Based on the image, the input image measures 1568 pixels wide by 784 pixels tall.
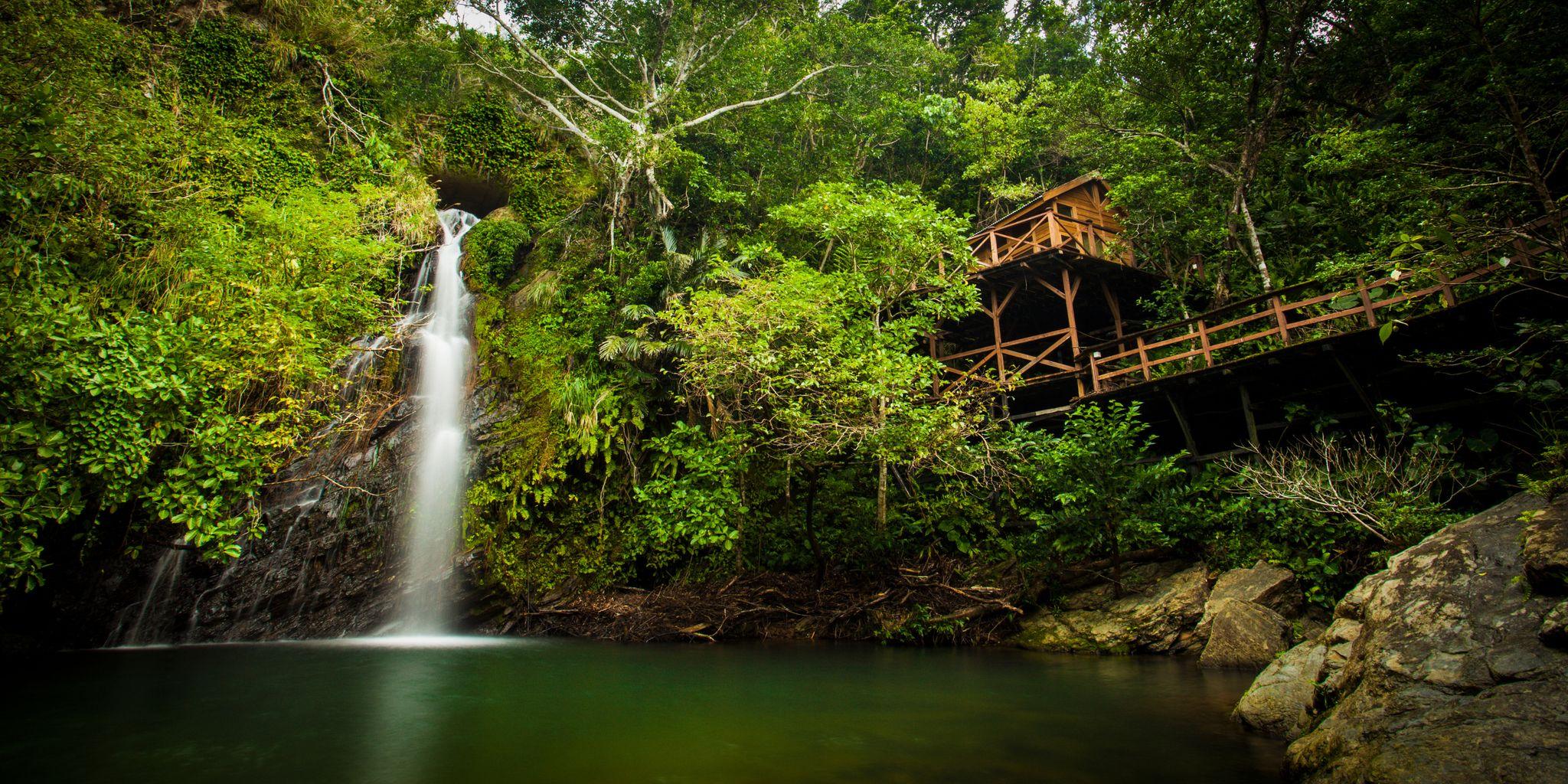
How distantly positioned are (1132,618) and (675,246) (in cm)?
1152

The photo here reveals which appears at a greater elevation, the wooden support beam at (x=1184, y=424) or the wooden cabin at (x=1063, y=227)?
the wooden cabin at (x=1063, y=227)

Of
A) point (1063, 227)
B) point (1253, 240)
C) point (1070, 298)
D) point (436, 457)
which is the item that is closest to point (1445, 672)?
point (1070, 298)

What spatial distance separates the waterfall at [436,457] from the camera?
1166cm

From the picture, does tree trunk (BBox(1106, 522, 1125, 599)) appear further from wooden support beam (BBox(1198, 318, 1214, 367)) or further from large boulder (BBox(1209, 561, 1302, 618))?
wooden support beam (BBox(1198, 318, 1214, 367))

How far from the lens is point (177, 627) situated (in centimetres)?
1058

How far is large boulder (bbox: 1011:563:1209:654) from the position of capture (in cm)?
875

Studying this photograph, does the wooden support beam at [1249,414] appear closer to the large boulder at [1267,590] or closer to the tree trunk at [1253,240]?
the large boulder at [1267,590]

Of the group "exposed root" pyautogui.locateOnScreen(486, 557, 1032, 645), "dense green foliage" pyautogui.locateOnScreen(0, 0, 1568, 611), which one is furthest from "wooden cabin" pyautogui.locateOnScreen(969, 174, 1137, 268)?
"exposed root" pyautogui.locateOnScreen(486, 557, 1032, 645)

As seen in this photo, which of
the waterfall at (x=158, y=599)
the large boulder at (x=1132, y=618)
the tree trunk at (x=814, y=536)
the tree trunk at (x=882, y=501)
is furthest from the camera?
the tree trunk at (x=882, y=501)

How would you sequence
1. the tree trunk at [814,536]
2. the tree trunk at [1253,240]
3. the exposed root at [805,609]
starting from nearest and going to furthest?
the exposed root at [805,609] → the tree trunk at [814,536] → the tree trunk at [1253,240]

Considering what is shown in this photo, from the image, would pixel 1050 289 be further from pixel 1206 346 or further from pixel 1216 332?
pixel 1206 346

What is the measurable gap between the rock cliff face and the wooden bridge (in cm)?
454

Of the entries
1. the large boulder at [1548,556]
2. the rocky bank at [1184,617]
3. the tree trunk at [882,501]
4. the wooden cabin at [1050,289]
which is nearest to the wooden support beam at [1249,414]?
the rocky bank at [1184,617]

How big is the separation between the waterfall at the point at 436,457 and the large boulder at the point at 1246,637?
1156 centimetres
